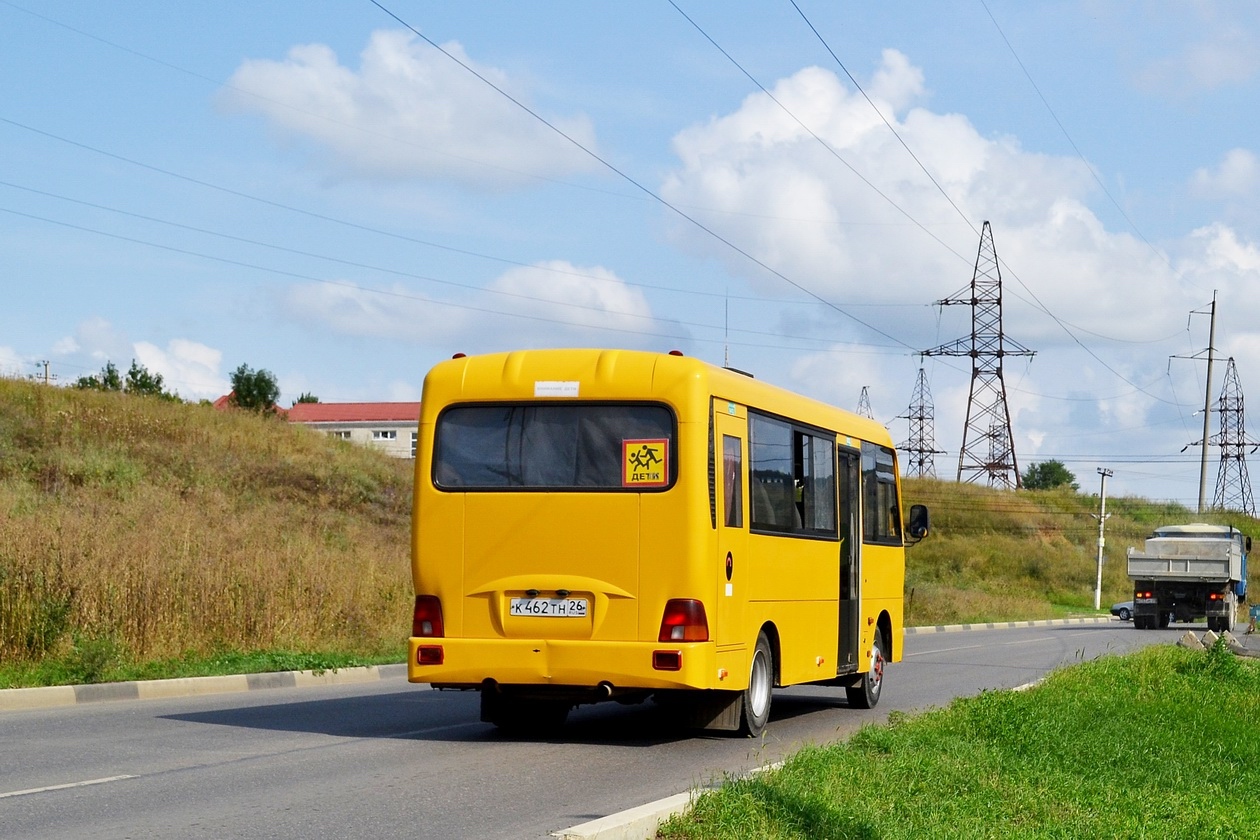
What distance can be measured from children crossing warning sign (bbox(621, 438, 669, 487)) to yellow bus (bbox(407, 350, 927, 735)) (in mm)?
11

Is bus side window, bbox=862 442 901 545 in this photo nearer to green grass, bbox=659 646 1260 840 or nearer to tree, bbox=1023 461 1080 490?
green grass, bbox=659 646 1260 840

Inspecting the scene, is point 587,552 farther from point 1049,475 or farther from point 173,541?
point 1049,475

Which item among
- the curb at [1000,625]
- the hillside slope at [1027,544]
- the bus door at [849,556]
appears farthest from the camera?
the hillside slope at [1027,544]

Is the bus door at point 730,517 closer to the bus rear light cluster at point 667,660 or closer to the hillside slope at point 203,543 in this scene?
the bus rear light cluster at point 667,660

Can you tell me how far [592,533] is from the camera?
12.1 m

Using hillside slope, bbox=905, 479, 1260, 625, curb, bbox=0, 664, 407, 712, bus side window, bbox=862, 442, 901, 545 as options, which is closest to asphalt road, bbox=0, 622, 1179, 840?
curb, bbox=0, 664, 407, 712

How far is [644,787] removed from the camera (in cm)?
991

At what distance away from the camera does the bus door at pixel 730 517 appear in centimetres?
1224

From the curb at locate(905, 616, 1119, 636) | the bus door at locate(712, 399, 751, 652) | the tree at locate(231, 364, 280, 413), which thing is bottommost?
the curb at locate(905, 616, 1119, 636)

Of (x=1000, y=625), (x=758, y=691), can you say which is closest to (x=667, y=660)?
(x=758, y=691)

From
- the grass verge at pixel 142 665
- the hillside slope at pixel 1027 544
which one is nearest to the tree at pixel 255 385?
the hillside slope at pixel 1027 544

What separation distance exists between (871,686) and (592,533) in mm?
6554

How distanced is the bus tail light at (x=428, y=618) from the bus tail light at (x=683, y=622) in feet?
6.14

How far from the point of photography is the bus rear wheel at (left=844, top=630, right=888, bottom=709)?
17.2 metres
